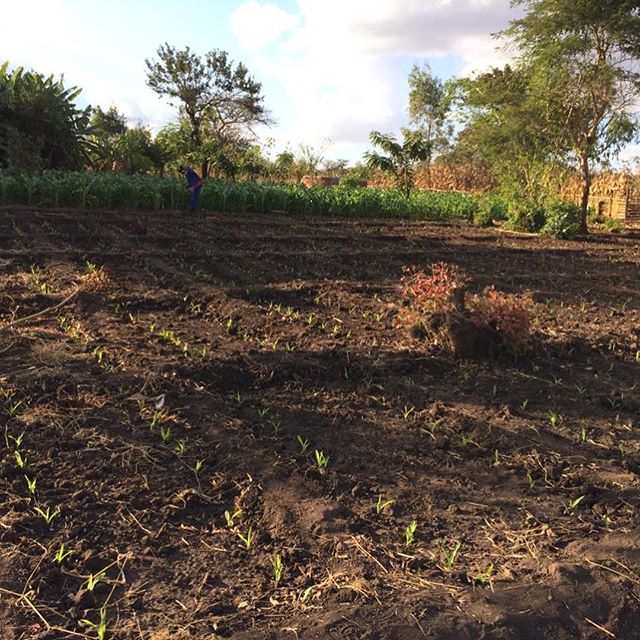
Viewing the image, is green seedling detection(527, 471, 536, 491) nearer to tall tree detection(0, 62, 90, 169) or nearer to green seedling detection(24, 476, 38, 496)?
green seedling detection(24, 476, 38, 496)

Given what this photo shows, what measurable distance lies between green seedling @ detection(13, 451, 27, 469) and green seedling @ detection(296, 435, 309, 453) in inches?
52.1

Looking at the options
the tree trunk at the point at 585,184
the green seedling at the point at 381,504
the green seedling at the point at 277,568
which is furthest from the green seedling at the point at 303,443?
the tree trunk at the point at 585,184

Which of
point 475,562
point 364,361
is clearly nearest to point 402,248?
point 364,361

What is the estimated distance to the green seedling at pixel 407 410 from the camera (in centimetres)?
352

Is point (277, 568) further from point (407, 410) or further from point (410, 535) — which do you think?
point (407, 410)

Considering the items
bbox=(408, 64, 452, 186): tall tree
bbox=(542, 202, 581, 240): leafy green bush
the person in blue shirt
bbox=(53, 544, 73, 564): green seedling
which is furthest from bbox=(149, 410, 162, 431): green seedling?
bbox=(408, 64, 452, 186): tall tree

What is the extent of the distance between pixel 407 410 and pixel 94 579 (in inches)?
81.9

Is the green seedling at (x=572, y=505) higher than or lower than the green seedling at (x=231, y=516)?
lower

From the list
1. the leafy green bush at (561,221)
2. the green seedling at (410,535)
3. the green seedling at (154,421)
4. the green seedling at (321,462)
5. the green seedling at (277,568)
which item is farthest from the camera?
the leafy green bush at (561,221)

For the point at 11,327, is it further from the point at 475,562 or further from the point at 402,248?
the point at 402,248

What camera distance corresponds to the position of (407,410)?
3.62 m

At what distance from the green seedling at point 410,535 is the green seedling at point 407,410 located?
3.67 ft

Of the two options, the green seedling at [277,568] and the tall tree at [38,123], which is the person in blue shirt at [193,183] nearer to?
the tall tree at [38,123]

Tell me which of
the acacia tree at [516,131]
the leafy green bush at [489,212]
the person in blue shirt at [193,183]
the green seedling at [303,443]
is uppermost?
the acacia tree at [516,131]
